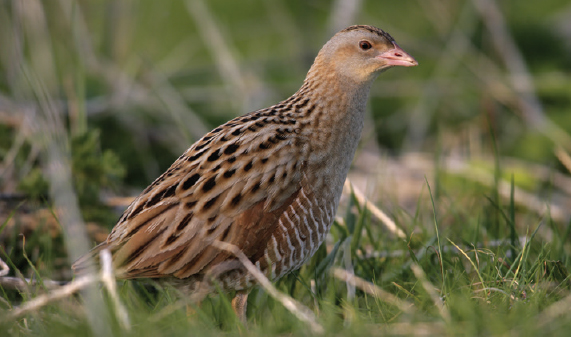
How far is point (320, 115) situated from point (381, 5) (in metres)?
6.67

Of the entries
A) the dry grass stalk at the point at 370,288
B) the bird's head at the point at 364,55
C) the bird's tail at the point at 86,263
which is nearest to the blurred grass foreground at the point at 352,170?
the dry grass stalk at the point at 370,288

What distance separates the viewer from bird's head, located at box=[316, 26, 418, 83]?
3.59 metres

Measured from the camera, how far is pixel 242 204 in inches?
123

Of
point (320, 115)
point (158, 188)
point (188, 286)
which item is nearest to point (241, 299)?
point (188, 286)

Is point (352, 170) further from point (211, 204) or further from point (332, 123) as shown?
point (211, 204)

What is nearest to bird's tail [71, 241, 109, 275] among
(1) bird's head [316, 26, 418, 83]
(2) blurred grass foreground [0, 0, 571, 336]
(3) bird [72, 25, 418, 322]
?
(3) bird [72, 25, 418, 322]

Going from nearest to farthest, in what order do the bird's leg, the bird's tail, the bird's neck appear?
the bird's tail < the bird's leg < the bird's neck

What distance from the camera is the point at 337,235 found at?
153 inches

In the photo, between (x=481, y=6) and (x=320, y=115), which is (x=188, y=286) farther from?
(x=481, y=6)

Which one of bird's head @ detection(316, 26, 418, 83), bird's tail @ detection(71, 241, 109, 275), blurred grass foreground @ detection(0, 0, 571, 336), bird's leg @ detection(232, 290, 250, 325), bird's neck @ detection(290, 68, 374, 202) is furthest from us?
bird's head @ detection(316, 26, 418, 83)

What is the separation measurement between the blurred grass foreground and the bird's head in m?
0.61

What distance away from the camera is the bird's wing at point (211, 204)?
9.99ft

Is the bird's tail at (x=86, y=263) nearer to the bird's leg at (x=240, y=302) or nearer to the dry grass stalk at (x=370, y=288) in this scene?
the bird's leg at (x=240, y=302)

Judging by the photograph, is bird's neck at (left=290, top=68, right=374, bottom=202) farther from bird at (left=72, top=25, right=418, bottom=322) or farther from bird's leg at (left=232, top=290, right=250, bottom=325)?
bird's leg at (left=232, top=290, right=250, bottom=325)
